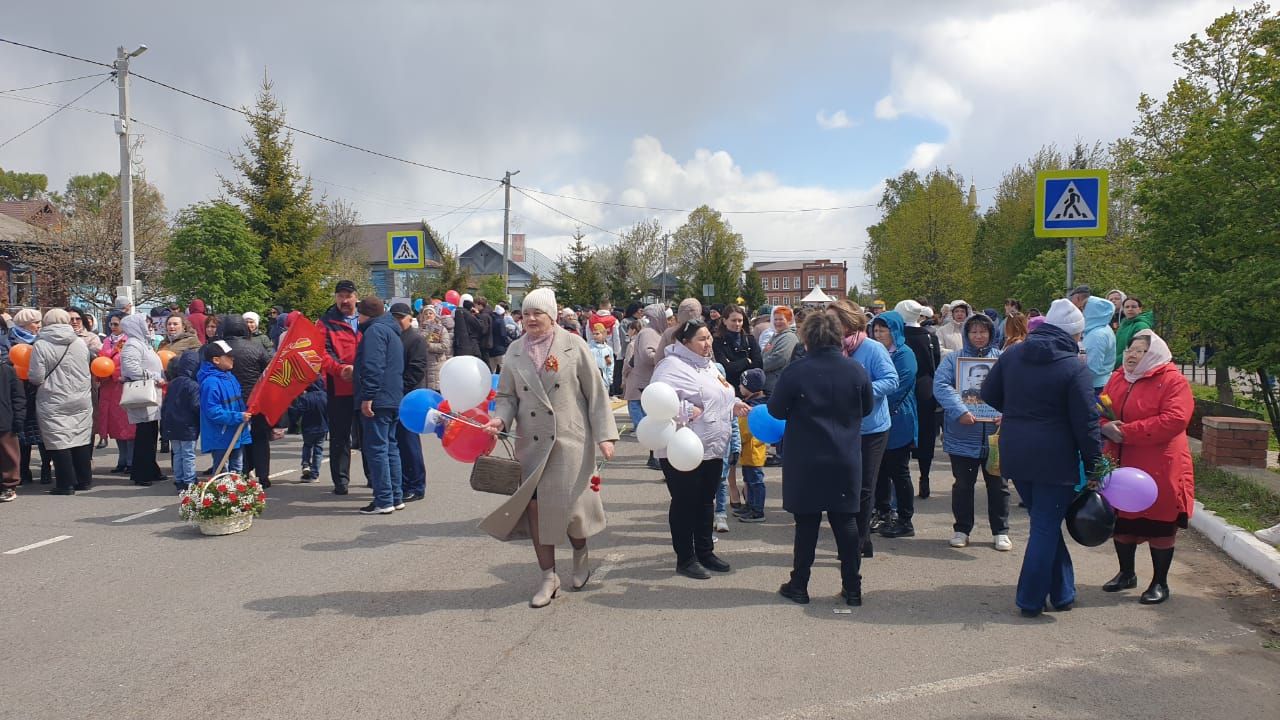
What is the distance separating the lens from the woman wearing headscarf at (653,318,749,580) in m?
6.19

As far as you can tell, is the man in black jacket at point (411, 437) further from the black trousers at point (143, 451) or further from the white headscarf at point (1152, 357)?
the white headscarf at point (1152, 357)

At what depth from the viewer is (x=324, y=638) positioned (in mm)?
5047

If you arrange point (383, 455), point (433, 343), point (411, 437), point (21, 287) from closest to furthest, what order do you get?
point (383, 455)
point (411, 437)
point (433, 343)
point (21, 287)

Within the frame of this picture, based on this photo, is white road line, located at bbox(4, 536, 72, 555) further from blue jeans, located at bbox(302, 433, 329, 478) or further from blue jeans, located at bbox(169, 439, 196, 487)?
blue jeans, located at bbox(302, 433, 329, 478)

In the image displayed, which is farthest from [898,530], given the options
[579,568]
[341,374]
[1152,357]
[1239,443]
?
[341,374]

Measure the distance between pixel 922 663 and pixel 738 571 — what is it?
194 cm

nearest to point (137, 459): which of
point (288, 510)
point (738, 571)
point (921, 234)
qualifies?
point (288, 510)

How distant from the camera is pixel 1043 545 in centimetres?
530

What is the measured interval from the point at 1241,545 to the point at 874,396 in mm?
3098

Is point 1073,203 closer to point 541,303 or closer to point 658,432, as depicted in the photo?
point 658,432

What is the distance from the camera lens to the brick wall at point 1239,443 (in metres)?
8.90

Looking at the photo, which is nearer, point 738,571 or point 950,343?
point 738,571

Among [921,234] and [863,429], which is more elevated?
[921,234]

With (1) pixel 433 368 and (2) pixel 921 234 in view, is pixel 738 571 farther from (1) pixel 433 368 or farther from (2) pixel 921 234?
(2) pixel 921 234
